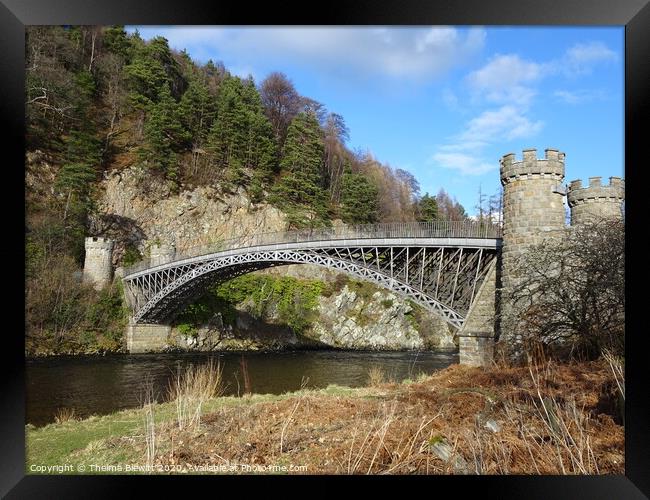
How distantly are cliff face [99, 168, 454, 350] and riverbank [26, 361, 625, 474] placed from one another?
63.4 feet

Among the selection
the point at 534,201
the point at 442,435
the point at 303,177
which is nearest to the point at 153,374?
the point at 534,201

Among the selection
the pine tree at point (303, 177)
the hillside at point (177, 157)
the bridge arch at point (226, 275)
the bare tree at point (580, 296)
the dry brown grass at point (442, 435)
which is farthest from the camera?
the pine tree at point (303, 177)

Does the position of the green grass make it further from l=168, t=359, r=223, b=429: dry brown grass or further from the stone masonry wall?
the stone masonry wall

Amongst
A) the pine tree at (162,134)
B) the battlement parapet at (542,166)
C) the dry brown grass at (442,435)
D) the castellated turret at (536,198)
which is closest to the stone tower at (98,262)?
the pine tree at (162,134)

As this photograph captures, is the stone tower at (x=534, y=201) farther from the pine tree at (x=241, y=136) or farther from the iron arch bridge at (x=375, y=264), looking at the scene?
the pine tree at (x=241, y=136)

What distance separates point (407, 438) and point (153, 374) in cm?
1263

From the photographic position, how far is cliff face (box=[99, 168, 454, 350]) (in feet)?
83.1

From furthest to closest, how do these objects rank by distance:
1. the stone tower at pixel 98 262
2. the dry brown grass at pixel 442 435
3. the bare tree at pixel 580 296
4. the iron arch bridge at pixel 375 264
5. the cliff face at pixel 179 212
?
1. the cliff face at pixel 179 212
2. the stone tower at pixel 98 262
3. the iron arch bridge at pixel 375 264
4. the bare tree at pixel 580 296
5. the dry brown grass at pixel 442 435

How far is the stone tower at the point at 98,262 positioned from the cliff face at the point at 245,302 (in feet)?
10.3

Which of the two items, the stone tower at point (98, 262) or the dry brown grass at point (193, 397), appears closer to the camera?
the dry brown grass at point (193, 397)

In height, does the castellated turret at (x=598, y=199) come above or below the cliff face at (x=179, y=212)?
below
